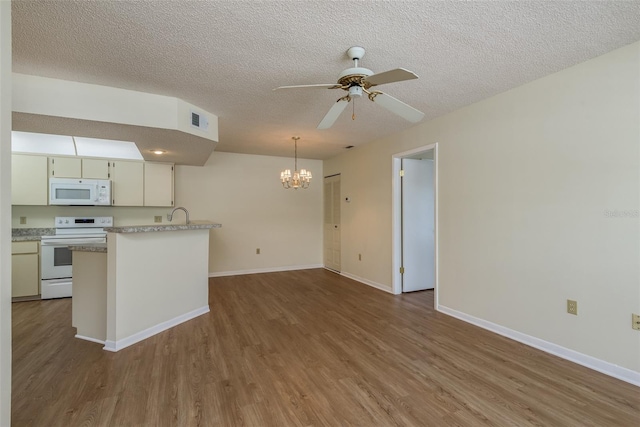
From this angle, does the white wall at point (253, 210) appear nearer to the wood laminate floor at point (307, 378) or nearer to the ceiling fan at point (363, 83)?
the wood laminate floor at point (307, 378)

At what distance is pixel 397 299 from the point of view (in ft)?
13.9

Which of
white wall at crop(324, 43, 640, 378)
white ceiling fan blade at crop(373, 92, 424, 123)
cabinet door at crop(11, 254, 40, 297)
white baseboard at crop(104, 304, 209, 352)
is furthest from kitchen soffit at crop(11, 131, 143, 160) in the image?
white wall at crop(324, 43, 640, 378)

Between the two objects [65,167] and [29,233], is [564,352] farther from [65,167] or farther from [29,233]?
[29,233]

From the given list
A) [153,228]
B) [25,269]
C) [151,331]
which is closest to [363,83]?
[153,228]

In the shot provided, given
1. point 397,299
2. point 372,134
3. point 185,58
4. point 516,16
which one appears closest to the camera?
point 516,16

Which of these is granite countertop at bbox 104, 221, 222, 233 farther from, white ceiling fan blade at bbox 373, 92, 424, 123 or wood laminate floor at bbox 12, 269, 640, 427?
white ceiling fan blade at bbox 373, 92, 424, 123

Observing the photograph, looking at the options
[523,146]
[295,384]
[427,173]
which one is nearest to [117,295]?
[295,384]

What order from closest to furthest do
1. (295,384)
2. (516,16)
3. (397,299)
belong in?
1. (516,16)
2. (295,384)
3. (397,299)

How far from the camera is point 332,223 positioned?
6.34m

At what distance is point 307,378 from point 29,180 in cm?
484

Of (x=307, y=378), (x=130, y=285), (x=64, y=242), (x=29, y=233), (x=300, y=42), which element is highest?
(x=300, y=42)

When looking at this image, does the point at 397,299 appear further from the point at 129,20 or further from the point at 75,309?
the point at 129,20

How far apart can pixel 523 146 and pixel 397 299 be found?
2.51 meters

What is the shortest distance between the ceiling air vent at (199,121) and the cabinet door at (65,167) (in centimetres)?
252
